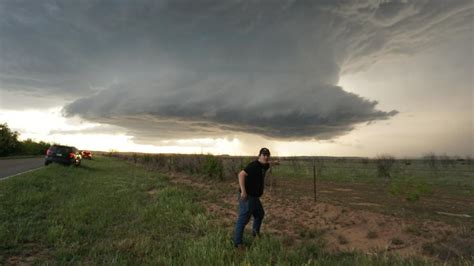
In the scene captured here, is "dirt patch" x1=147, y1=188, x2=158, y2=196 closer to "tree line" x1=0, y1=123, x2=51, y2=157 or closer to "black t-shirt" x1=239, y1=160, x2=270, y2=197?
"black t-shirt" x1=239, y1=160, x2=270, y2=197

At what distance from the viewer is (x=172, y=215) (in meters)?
10.4

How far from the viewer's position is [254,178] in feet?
23.6

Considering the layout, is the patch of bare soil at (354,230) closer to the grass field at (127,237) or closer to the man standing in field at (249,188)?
the grass field at (127,237)

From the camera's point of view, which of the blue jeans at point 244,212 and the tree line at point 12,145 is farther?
the tree line at point 12,145

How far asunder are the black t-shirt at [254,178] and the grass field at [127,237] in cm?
100

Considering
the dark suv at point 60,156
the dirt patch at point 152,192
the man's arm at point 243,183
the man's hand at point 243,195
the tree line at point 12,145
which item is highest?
the tree line at point 12,145

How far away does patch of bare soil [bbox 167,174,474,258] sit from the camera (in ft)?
26.1

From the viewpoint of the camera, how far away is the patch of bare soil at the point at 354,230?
795 cm

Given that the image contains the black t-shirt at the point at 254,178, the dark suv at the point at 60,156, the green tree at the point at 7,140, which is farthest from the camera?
the green tree at the point at 7,140

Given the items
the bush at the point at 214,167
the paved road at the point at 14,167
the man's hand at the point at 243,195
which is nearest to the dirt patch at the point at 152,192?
the bush at the point at 214,167

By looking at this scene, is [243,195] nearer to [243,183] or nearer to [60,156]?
[243,183]

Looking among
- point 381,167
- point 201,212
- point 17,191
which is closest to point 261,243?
point 201,212

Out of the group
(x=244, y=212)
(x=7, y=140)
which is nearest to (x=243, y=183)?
(x=244, y=212)

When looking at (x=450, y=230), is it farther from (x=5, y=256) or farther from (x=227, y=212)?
(x=5, y=256)
